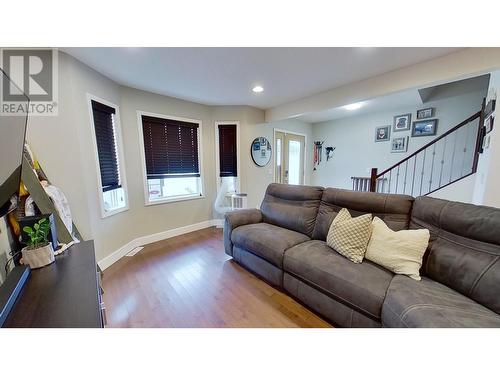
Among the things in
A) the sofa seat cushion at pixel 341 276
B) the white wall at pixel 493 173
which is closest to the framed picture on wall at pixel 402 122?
the white wall at pixel 493 173

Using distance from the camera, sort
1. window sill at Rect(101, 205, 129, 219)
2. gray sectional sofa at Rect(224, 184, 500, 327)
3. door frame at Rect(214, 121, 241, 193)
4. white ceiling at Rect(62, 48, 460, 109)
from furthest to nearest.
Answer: door frame at Rect(214, 121, 241, 193) < window sill at Rect(101, 205, 129, 219) < white ceiling at Rect(62, 48, 460, 109) < gray sectional sofa at Rect(224, 184, 500, 327)

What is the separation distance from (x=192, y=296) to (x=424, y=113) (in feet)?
16.5

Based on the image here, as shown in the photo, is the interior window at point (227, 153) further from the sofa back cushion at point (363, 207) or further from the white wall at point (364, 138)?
the white wall at point (364, 138)

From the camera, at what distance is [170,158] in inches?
122

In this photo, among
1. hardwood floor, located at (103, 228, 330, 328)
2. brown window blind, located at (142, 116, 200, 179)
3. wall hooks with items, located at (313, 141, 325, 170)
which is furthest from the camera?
wall hooks with items, located at (313, 141, 325, 170)

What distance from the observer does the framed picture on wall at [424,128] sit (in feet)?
11.6

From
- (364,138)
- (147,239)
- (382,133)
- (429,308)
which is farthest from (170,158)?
(382,133)

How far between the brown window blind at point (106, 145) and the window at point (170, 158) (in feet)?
1.38

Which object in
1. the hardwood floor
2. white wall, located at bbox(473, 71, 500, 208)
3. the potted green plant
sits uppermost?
white wall, located at bbox(473, 71, 500, 208)

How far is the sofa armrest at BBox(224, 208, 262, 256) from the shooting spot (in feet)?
7.60

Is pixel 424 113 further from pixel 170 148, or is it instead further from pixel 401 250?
pixel 170 148

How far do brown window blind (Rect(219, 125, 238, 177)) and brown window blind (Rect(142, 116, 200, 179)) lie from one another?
46 cm

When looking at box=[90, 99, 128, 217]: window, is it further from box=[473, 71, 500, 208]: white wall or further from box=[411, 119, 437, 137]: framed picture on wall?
box=[411, 119, 437, 137]: framed picture on wall

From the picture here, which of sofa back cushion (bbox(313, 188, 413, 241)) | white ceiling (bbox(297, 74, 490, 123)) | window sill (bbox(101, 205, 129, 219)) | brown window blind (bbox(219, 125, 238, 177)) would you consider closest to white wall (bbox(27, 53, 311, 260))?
window sill (bbox(101, 205, 129, 219))
